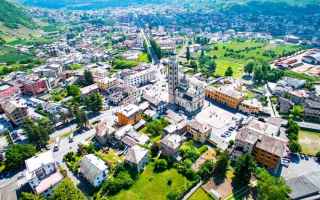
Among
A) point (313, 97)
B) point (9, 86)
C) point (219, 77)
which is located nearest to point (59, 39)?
point (9, 86)

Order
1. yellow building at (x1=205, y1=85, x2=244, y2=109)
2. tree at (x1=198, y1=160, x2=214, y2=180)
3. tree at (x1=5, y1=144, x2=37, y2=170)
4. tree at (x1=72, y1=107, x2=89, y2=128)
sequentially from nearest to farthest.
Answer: tree at (x1=198, y1=160, x2=214, y2=180), tree at (x1=5, y1=144, x2=37, y2=170), tree at (x1=72, y1=107, x2=89, y2=128), yellow building at (x1=205, y1=85, x2=244, y2=109)

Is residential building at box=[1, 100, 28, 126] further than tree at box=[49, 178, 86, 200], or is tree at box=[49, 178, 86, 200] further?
residential building at box=[1, 100, 28, 126]

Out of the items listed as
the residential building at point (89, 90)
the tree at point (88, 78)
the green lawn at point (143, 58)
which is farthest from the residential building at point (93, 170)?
the green lawn at point (143, 58)

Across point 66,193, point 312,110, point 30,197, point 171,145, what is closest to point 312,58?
point 312,110

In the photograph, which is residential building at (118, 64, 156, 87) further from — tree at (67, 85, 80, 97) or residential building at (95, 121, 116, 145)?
residential building at (95, 121, 116, 145)

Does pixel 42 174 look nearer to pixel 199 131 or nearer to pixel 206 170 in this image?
pixel 206 170

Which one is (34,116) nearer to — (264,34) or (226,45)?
(226,45)

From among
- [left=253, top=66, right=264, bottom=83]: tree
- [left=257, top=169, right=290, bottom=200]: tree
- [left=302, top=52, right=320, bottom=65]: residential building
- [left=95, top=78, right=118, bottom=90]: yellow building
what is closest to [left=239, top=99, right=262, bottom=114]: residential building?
[left=253, top=66, right=264, bottom=83]: tree

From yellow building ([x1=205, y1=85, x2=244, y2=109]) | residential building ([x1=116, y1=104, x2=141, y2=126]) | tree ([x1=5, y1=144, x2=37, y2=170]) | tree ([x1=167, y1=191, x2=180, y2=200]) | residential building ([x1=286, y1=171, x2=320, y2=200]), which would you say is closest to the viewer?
residential building ([x1=286, y1=171, x2=320, y2=200])
